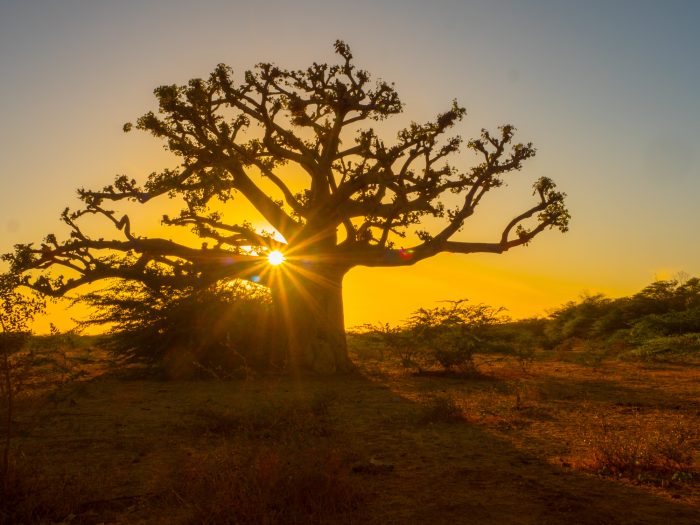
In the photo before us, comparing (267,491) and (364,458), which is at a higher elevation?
(267,491)

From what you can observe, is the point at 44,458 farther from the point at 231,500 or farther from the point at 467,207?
the point at 467,207

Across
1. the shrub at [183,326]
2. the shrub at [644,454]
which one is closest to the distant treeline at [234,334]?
the shrub at [183,326]

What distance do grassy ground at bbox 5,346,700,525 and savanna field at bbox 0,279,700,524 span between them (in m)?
0.02

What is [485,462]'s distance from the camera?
20.9 ft

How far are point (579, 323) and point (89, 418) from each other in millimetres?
22493

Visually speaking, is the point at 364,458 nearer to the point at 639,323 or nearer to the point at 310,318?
the point at 310,318

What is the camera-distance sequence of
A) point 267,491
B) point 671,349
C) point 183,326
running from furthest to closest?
point 671,349 → point 183,326 → point 267,491

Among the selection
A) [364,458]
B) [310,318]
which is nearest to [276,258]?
[310,318]

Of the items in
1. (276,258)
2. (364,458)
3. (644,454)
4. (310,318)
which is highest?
(276,258)

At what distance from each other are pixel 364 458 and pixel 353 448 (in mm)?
447

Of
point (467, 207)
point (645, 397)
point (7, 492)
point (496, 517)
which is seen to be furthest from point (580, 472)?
point (467, 207)

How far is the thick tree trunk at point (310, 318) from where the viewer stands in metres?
15.8

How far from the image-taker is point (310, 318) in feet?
52.9

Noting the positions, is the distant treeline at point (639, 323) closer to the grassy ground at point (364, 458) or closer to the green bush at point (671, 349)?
the green bush at point (671, 349)
